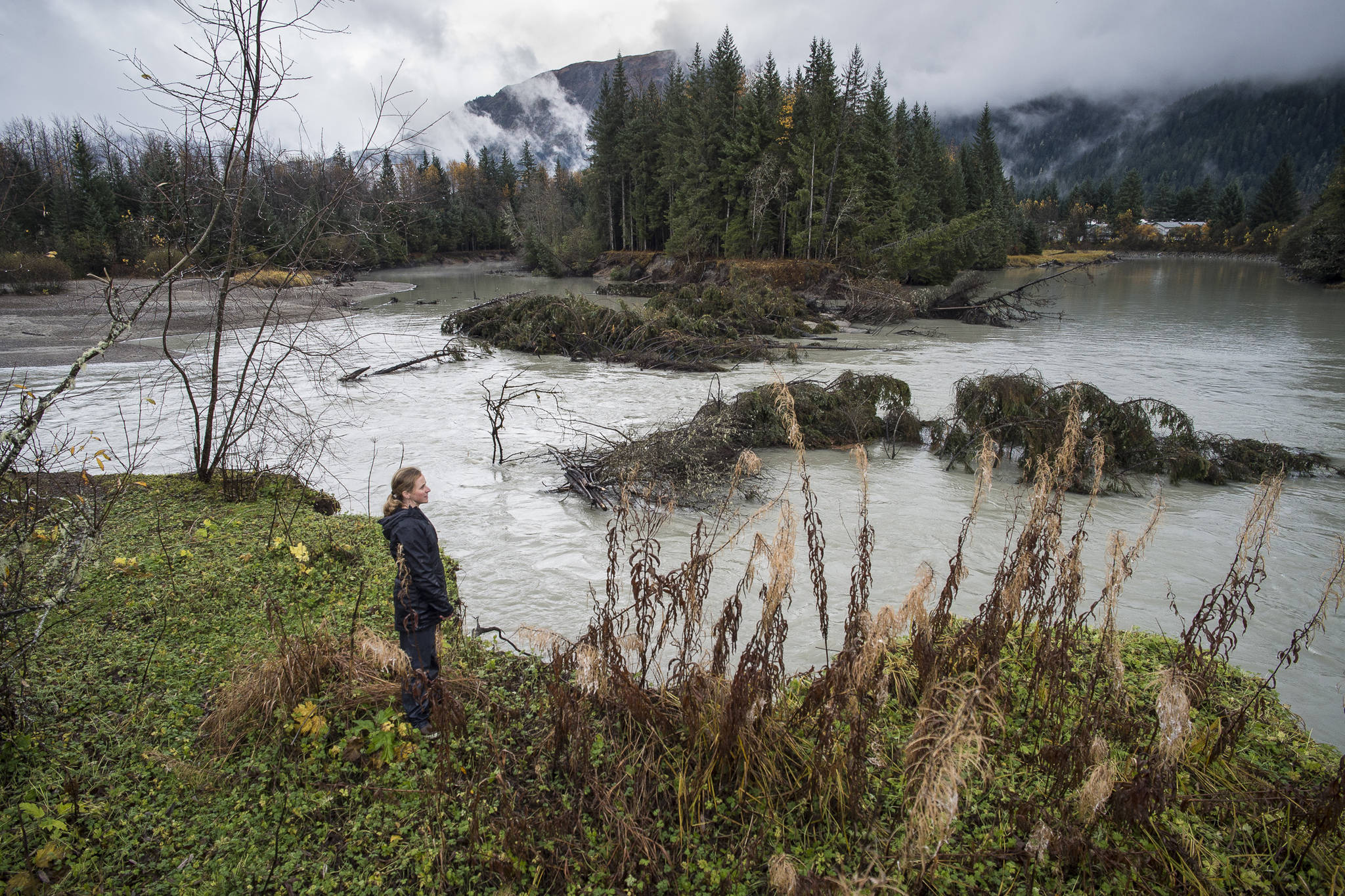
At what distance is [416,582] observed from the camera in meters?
3.97

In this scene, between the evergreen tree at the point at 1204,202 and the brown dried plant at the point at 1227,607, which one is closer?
the brown dried plant at the point at 1227,607

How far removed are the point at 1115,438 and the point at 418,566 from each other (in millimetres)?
10250

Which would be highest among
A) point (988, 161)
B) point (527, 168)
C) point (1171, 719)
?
point (527, 168)

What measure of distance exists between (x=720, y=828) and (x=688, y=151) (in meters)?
49.9

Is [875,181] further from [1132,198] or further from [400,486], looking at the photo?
[1132,198]

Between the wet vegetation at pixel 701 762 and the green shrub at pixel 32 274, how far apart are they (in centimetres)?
3294

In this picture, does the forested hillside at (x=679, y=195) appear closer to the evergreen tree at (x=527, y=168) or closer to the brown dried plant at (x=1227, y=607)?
the evergreen tree at (x=527, y=168)

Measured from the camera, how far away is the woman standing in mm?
3918

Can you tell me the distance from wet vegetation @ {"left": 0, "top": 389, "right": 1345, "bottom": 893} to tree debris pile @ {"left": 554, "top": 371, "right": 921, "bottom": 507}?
4.31m

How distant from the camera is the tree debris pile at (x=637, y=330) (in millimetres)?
20062

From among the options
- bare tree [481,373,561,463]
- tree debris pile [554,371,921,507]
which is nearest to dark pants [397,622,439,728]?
tree debris pile [554,371,921,507]

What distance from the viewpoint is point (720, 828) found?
3.31m

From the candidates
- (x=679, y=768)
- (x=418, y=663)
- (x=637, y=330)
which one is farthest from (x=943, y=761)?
(x=637, y=330)

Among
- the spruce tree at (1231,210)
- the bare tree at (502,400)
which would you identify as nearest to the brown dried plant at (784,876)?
the bare tree at (502,400)
